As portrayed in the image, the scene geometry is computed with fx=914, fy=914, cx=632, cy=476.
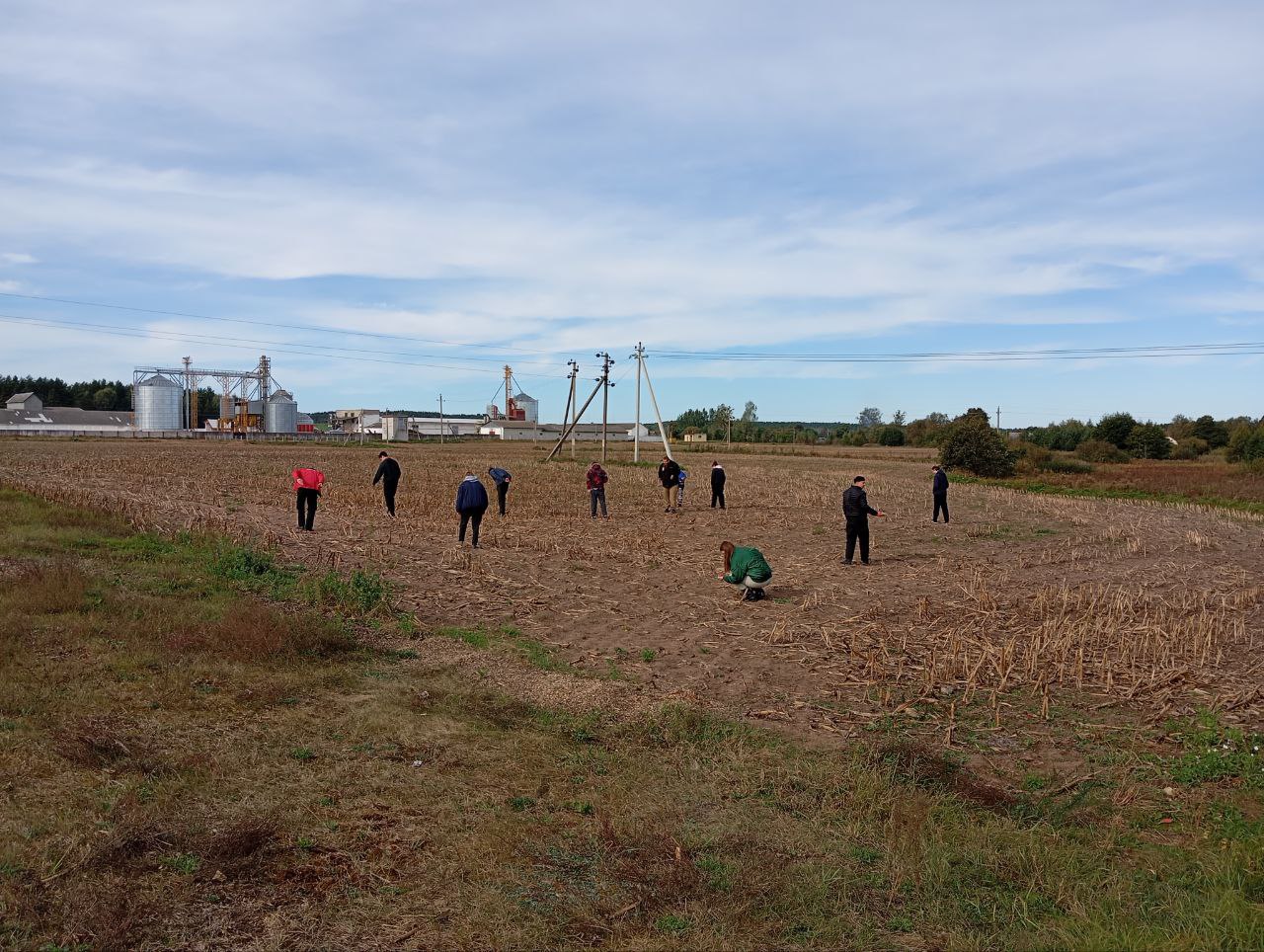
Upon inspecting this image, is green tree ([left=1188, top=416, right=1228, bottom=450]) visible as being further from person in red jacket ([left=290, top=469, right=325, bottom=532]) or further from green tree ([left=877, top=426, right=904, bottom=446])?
person in red jacket ([left=290, top=469, right=325, bottom=532])

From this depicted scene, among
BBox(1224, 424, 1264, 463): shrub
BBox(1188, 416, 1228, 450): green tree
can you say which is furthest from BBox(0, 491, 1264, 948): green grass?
BBox(1188, 416, 1228, 450): green tree

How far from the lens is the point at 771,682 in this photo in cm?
1029

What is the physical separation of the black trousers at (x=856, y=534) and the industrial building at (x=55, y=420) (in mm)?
103658

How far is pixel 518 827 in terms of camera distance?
6.28m

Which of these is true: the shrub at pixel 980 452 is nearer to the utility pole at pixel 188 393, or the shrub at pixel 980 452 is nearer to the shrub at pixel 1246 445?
the shrub at pixel 1246 445

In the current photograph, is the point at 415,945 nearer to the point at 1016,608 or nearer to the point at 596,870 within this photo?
→ the point at 596,870

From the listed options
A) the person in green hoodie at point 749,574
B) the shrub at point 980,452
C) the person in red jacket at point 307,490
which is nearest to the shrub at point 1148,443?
the shrub at point 980,452

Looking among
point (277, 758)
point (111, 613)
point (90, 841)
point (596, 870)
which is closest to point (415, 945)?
point (596, 870)

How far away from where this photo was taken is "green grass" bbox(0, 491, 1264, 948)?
16.6 feet

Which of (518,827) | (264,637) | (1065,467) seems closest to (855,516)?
(264,637)

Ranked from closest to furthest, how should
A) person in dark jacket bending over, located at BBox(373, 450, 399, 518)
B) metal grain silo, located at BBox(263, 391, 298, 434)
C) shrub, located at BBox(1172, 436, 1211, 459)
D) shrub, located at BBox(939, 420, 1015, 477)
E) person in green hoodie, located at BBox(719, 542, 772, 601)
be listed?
person in green hoodie, located at BBox(719, 542, 772, 601) < person in dark jacket bending over, located at BBox(373, 450, 399, 518) < shrub, located at BBox(939, 420, 1015, 477) < shrub, located at BBox(1172, 436, 1211, 459) < metal grain silo, located at BBox(263, 391, 298, 434)

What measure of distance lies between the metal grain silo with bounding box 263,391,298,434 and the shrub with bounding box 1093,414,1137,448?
9410cm

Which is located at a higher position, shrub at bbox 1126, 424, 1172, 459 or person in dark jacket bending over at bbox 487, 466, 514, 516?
shrub at bbox 1126, 424, 1172, 459

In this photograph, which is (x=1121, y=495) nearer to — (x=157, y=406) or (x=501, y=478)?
(x=501, y=478)
